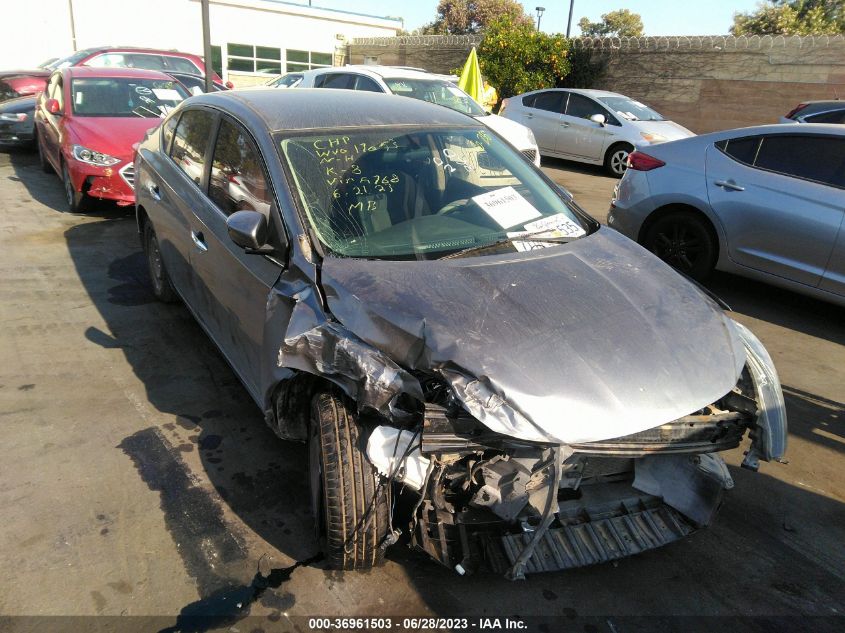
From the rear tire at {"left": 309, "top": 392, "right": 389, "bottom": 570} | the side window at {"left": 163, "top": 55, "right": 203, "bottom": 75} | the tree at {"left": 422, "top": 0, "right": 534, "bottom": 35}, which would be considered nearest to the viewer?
the rear tire at {"left": 309, "top": 392, "right": 389, "bottom": 570}

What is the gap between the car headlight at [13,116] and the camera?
→ 37.0 ft

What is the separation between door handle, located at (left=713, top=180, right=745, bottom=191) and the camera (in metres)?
5.61

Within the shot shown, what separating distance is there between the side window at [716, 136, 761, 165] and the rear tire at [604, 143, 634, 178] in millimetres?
6272

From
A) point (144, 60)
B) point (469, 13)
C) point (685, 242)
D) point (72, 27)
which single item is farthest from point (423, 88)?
point (469, 13)

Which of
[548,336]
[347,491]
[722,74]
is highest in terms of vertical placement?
[722,74]

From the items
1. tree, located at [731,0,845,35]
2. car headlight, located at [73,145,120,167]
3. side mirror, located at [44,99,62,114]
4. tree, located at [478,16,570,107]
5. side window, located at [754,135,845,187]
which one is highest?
Answer: tree, located at [731,0,845,35]

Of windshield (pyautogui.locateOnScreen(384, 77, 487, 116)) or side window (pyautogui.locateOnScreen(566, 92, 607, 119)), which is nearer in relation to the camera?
windshield (pyautogui.locateOnScreen(384, 77, 487, 116))

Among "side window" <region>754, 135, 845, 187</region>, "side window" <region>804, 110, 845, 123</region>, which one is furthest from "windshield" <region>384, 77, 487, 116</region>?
"side window" <region>754, 135, 845, 187</region>

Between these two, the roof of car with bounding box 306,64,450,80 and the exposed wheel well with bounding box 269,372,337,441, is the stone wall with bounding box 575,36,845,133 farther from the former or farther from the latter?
the exposed wheel well with bounding box 269,372,337,441

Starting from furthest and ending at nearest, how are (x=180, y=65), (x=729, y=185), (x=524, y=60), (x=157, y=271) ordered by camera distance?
(x=524, y=60)
(x=180, y=65)
(x=729, y=185)
(x=157, y=271)

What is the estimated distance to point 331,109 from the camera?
3.60 meters

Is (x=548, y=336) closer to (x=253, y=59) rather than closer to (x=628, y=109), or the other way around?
(x=628, y=109)

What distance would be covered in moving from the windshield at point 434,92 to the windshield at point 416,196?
23.3 ft

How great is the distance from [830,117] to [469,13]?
48081 mm
